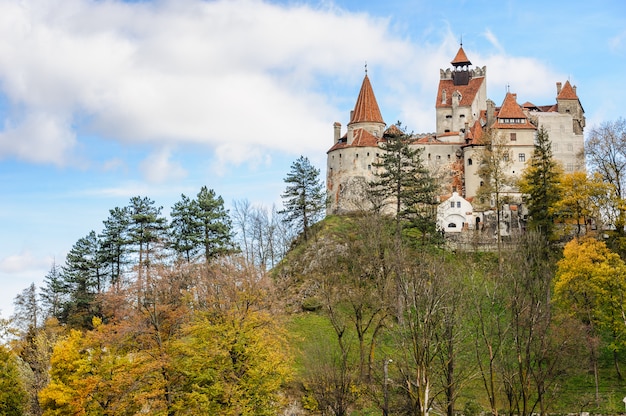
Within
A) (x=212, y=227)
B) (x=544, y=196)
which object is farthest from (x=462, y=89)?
(x=212, y=227)

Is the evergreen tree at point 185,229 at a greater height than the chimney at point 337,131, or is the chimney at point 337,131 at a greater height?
A: the chimney at point 337,131

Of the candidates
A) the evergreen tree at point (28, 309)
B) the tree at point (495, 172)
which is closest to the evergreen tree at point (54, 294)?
the evergreen tree at point (28, 309)

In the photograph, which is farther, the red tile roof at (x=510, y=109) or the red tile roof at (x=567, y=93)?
the red tile roof at (x=567, y=93)

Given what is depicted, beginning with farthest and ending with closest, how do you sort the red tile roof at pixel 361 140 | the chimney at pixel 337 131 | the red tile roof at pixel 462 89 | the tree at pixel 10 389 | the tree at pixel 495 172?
the red tile roof at pixel 462 89, the chimney at pixel 337 131, the red tile roof at pixel 361 140, the tree at pixel 495 172, the tree at pixel 10 389

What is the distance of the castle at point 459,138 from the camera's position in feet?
243

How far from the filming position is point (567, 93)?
7969 centimetres

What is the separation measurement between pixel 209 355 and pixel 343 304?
68.1 ft

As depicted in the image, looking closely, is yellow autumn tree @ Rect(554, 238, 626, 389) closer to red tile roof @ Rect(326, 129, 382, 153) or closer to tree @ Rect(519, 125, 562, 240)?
tree @ Rect(519, 125, 562, 240)

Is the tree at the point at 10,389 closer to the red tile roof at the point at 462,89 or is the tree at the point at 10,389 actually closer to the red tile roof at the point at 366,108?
the red tile roof at the point at 366,108

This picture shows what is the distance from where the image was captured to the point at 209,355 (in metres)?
34.3

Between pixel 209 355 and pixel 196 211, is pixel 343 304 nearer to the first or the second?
pixel 196 211

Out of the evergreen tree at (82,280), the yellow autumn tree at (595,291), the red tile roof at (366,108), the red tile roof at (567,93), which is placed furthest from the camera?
the red tile roof at (567,93)

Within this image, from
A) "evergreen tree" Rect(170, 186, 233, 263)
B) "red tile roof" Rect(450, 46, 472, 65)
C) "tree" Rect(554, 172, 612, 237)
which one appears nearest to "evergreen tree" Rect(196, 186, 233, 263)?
"evergreen tree" Rect(170, 186, 233, 263)

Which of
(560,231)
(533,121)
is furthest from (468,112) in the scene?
(560,231)
